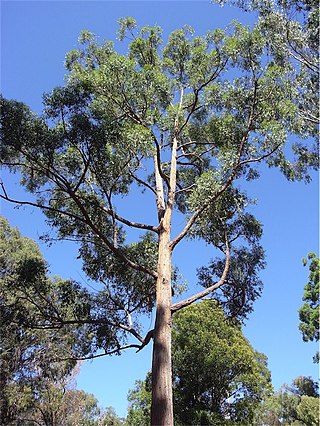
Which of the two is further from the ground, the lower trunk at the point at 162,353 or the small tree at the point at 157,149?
the small tree at the point at 157,149

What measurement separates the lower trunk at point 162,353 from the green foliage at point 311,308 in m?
→ 11.2

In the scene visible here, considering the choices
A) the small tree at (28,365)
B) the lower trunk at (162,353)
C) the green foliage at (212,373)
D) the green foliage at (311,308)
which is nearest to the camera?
the lower trunk at (162,353)

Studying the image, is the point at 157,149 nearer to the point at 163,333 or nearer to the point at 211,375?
the point at 163,333

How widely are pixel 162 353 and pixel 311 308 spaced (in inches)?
489

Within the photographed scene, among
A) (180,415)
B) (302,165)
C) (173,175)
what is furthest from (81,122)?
(180,415)

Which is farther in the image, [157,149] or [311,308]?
[311,308]

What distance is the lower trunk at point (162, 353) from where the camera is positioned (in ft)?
16.6

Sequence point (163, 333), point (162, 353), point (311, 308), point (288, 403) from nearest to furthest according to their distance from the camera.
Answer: point (162, 353) → point (163, 333) → point (311, 308) → point (288, 403)

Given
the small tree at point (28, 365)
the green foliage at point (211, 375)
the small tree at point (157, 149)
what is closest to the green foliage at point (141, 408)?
the green foliage at point (211, 375)

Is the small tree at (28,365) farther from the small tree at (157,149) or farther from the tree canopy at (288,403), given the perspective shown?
the tree canopy at (288,403)

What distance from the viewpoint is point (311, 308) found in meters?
16.2

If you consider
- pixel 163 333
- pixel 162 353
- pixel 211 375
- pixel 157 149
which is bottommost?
pixel 162 353

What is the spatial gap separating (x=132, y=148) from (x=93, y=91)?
1.67 meters

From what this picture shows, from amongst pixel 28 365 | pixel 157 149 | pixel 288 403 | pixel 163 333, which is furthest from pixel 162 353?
pixel 288 403
